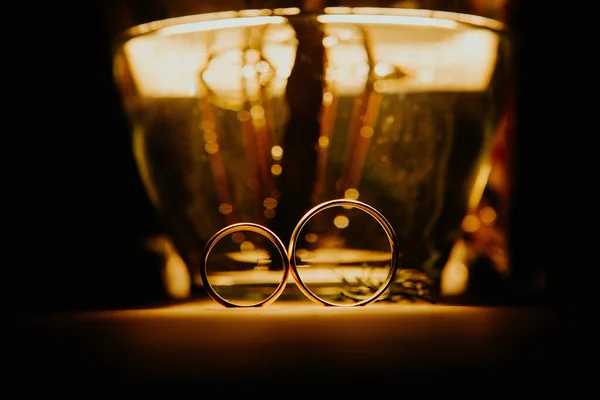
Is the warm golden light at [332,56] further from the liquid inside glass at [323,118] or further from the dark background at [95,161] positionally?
the dark background at [95,161]

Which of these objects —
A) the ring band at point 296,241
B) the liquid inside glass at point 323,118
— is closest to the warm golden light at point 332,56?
the liquid inside glass at point 323,118

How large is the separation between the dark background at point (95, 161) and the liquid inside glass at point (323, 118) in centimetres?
12

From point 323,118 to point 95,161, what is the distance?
270 millimetres

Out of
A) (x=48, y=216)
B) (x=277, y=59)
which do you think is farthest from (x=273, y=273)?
(x=48, y=216)

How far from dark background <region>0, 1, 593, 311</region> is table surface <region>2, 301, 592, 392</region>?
21 cm

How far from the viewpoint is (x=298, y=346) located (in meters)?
0.30

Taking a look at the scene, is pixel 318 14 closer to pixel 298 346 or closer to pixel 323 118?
pixel 323 118

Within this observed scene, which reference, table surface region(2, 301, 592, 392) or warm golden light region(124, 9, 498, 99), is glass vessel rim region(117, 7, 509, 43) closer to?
warm golden light region(124, 9, 498, 99)

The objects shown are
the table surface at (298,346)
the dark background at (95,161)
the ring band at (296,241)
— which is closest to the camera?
the table surface at (298,346)

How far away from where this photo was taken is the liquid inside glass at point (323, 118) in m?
0.46

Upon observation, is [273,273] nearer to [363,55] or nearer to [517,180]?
[363,55]

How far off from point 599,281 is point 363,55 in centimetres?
31

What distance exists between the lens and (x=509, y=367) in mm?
257

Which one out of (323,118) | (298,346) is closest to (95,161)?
(323,118)
